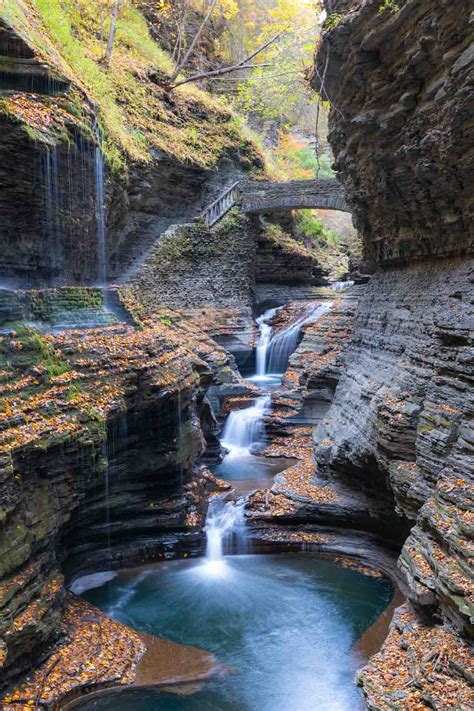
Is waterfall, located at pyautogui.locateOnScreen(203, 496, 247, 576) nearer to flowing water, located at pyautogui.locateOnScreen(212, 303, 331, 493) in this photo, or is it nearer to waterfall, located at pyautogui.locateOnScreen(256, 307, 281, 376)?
flowing water, located at pyautogui.locateOnScreen(212, 303, 331, 493)

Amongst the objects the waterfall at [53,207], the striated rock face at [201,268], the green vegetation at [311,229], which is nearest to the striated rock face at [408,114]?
the waterfall at [53,207]

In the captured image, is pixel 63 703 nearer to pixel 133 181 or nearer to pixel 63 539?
pixel 63 539

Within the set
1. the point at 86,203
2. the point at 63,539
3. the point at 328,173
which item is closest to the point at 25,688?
the point at 63,539

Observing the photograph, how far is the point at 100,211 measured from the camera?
16.9m

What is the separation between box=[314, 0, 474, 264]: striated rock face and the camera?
7.57 meters

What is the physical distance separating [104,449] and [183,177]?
60.6ft

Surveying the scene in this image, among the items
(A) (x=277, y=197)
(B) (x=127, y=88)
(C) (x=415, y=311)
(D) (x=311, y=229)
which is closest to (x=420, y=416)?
(C) (x=415, y=311)

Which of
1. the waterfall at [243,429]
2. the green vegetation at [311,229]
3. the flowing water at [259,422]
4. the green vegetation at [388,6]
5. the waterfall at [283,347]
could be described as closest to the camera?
the green vegetation at [388,6]

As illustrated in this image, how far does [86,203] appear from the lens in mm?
15867

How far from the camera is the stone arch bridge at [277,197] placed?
24891mm

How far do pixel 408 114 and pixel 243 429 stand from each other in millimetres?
11313

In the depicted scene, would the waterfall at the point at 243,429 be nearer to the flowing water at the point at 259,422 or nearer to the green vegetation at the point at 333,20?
the flowing water at the point at 259,422

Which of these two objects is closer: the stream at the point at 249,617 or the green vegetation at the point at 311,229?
the stream at the point at 249,617

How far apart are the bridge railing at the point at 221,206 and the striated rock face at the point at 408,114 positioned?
14.5m
